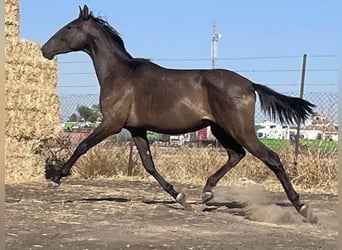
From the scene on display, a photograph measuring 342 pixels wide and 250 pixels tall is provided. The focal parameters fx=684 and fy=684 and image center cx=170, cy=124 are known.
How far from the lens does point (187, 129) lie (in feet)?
25.2

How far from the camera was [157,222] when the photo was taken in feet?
22.0

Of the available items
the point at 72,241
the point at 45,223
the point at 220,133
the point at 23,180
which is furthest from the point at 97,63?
the point at 23,180

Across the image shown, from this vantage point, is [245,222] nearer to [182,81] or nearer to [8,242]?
[182,81]

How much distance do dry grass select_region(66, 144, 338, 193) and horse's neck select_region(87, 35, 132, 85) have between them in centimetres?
426

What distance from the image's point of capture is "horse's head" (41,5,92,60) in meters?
A: 8.17

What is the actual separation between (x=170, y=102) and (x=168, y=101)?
26mm

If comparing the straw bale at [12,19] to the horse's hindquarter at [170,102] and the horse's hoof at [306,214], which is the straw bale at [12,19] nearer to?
the horse's hindquarter at [170,102]

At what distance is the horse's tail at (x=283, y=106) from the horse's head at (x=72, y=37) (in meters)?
2.20

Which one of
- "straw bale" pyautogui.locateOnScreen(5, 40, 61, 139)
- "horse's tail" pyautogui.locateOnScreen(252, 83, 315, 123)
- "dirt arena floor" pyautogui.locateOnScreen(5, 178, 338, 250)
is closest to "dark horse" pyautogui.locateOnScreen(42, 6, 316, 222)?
"horse's tail" pyautogui.locateOnScreen(252, 83, 315, 123)

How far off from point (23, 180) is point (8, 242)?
21.7ft

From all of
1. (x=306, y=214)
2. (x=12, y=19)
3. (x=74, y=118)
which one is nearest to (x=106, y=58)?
(x=306, y=214)

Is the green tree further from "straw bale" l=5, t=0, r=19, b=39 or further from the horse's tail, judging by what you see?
the horse's tail

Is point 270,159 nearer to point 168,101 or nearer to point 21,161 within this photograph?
point 168,101

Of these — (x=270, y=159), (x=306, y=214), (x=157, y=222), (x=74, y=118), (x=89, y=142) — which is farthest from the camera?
(x=74, y=118)
